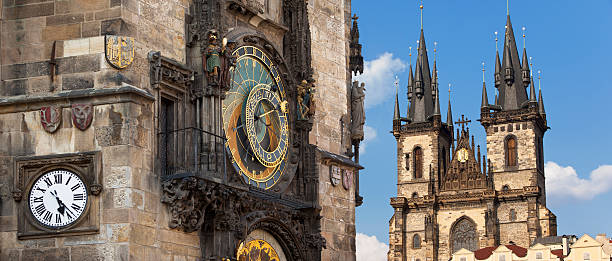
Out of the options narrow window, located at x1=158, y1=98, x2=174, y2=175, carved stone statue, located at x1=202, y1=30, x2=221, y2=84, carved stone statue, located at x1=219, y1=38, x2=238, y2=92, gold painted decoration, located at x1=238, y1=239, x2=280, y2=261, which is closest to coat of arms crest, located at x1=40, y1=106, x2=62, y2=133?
narrow window, located at x1=158, y1=98, x2=174, y2=175

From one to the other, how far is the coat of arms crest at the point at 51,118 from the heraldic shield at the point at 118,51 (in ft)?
2.68

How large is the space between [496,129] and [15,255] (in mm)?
76144

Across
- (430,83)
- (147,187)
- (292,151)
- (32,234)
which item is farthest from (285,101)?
(430,83)

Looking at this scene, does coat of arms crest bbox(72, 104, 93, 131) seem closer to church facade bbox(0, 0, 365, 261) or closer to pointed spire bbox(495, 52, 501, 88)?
church facade bbox(0, 0, 365, 261)

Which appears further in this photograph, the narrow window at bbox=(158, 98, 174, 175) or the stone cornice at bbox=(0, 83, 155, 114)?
the narrow window at bbox=(158, 98, 174, 175)

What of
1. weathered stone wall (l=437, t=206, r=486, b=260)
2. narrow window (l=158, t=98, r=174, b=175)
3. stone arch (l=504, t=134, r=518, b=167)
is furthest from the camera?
stone arch (l=504, t=134, r=518, b=167)

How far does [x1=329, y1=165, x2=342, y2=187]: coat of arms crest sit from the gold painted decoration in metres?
2.26

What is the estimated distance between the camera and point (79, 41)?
11.2m

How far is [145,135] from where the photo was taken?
1116cm

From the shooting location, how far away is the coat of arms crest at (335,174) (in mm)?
15742

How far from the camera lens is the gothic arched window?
3260 inches

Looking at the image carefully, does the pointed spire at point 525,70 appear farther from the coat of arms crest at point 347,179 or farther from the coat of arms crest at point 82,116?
the coat of arms crest at point 82,116

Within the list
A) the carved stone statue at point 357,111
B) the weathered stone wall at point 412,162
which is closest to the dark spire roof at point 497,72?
the weathered stone wall at point 412,162

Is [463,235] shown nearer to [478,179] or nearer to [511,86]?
[478,179]
